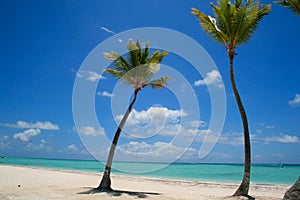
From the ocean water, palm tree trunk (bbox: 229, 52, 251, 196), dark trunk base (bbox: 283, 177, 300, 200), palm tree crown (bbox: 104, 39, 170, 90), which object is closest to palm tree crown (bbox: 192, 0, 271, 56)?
palm tree trunk (bbox: 229, 52, 251, 196)

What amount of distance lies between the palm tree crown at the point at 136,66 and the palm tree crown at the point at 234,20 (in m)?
3.62

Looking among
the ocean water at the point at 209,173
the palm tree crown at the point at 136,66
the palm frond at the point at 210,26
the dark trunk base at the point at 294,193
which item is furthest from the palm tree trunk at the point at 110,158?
the ocean water at the point at 209,173

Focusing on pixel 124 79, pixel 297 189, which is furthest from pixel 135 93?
pixel 297 189

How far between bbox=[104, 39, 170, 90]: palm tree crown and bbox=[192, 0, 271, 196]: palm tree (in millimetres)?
3605

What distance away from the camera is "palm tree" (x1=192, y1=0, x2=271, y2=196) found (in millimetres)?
11930

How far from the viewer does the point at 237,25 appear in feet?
39.9

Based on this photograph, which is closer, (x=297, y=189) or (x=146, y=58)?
(x=297, y=189)

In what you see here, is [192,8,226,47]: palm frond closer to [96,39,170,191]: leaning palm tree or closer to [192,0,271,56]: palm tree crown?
[192,0,271,56]: palm tree crown

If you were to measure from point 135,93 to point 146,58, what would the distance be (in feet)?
6.39

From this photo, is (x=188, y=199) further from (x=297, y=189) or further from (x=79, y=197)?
(x=297, y=189)

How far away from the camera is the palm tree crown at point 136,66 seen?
49.7 feet

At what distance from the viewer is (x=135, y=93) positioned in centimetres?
1542

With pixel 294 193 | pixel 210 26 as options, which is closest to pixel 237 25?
pixel 210 26

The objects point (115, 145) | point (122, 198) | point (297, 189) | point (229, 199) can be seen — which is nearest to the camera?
point (297, 189)
